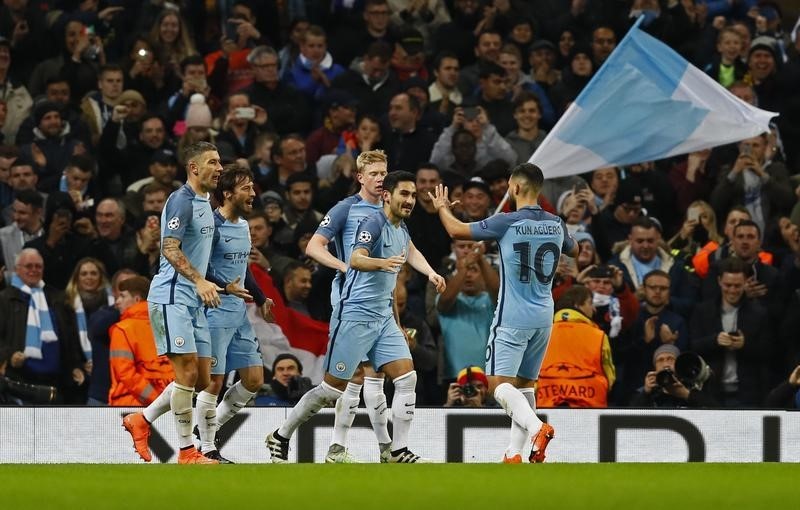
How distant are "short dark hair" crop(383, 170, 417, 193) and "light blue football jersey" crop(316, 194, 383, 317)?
0.98 ft

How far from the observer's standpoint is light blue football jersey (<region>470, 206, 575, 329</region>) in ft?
44.3

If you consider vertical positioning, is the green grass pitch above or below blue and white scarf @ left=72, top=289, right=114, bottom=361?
below

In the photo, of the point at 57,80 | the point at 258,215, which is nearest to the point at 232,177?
the point at 258,215

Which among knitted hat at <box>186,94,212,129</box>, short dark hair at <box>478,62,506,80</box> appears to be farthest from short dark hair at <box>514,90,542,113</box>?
knitted hat at <box>186,94,212,129</box>

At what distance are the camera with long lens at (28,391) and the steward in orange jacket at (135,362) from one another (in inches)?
30.2

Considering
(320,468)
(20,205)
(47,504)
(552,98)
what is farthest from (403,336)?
(552,98)

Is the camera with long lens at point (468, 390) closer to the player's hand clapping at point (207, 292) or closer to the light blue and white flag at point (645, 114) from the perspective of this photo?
the light blue and white flag at point (645, 114)

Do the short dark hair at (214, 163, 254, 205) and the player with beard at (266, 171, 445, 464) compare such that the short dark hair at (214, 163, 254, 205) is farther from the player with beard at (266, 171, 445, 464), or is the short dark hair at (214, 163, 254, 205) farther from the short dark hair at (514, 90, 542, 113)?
the short dark hair at (514, 90, 542, 113)

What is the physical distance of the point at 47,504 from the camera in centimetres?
1047

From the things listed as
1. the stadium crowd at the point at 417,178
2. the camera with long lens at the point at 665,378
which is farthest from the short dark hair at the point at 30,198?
the camera with long lens at the point at 665,378

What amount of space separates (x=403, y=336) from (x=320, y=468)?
1.88 metres

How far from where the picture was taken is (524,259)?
13539 mm

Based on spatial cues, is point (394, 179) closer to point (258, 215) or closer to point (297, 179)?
point (258, 215)

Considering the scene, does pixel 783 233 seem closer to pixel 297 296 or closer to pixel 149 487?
pixel 297 296
